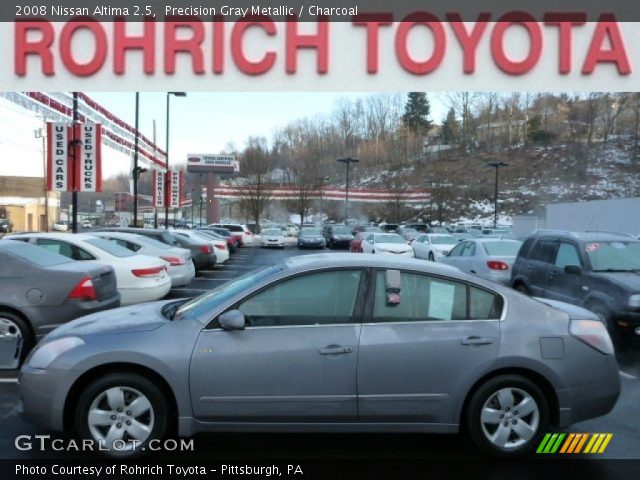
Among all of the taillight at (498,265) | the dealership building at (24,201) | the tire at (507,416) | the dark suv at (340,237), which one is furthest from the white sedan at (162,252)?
the dealership building at (24,201)

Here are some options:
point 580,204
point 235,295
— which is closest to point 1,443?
point 235,295

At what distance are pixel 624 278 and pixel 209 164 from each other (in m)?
61.0

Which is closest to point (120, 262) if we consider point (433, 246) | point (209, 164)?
point (433, 246)

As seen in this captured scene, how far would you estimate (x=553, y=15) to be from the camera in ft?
26.8

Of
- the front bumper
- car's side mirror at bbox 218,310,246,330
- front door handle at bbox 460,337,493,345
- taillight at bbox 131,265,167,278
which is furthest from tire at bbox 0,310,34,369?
front door handle at bbox 460,337,493,345

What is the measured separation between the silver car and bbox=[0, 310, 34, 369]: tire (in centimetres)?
820

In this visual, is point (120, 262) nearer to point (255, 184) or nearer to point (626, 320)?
point (626, 320)

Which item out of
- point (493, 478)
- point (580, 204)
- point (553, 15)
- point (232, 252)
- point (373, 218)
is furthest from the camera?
point (373, 218)

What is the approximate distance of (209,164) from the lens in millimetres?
65688

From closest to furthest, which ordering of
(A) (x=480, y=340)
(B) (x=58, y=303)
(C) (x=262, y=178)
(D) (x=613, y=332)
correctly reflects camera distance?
(A) (x=480, y=340)
(B) (x=58, y=303)
(D) (x=613, y=332)
(C) (x=262, y=178)

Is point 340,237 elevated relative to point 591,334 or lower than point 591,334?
lower

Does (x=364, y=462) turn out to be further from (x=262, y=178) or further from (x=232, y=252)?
(x=262, y=178)

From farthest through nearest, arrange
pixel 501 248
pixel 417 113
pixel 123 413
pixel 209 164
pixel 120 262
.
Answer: pixel 417 113
pixel 209 164
pixel 501 248
pixel 120 262
pixel 123 413

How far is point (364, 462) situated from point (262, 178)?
53.9 m
